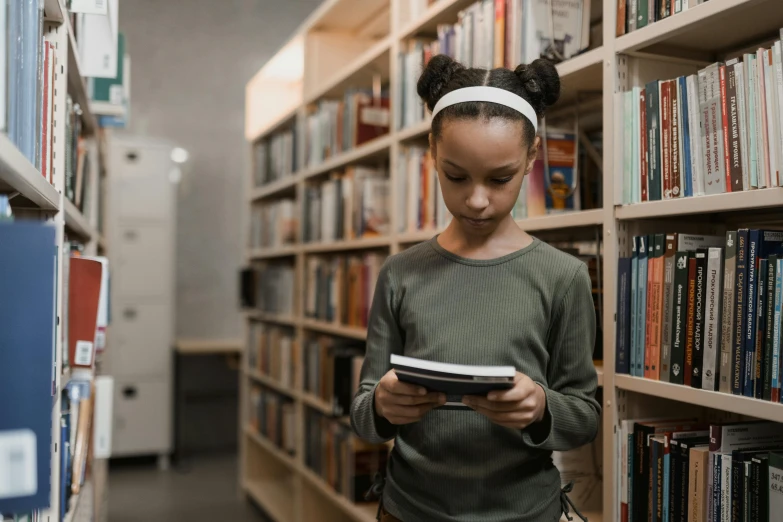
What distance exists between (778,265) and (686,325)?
0.75 ft

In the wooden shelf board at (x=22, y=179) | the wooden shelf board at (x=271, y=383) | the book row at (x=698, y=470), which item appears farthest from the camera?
the wooden shelf board at (x=271, y=383)

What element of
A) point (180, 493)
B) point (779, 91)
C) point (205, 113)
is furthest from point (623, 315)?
point (205, 113)

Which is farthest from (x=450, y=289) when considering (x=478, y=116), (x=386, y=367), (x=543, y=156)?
(x=543, y=156)

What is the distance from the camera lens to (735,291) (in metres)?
1.24

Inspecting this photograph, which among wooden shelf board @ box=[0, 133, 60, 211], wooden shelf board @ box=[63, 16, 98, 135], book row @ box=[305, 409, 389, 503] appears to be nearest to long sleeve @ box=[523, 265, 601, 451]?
wooden shelf board @ box=[0, 133, 60, 211]

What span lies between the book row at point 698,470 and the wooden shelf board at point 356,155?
1.36 meters

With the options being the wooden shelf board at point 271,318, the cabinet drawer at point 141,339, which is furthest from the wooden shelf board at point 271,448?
the cabinet drawer at point 141,339

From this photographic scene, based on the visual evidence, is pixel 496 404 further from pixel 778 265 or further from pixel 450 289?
pixel 778 265

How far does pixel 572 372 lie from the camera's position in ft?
3.73

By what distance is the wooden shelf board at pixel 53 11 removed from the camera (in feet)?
3.95

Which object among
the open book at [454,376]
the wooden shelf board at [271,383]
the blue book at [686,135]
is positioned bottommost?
the wooden shelf board at [271,383]

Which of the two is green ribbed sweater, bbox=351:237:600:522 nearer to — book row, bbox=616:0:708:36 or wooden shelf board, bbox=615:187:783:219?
wooden shelf board, bbox=615:187:783:219

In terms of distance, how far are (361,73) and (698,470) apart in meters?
2.00

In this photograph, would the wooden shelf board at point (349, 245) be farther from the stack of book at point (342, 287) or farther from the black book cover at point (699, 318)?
the black book cover at point (699, 318)
